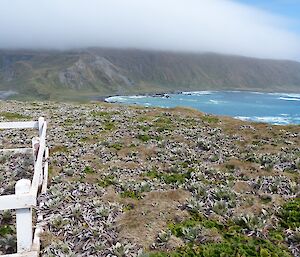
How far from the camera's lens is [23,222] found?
7.25 metres

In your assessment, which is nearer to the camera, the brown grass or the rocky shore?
the rocky shore

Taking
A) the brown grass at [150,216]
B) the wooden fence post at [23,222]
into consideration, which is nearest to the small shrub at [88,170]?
the brown grass at [150,216]

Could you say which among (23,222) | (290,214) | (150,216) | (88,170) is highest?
(23,222)

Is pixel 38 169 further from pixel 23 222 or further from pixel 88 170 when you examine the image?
pixel 88 170

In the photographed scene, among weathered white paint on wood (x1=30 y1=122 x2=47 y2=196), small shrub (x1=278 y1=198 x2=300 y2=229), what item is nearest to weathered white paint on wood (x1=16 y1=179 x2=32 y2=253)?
weathered white paint on wood (x1=30 y1=122 x2=47 y2=196)

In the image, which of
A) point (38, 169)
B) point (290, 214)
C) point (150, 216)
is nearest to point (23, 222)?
point (38, 169)

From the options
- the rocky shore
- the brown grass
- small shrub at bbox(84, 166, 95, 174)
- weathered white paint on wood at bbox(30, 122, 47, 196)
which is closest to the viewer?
weathered white paint on wood at bbox(30, 122, 47, 196)

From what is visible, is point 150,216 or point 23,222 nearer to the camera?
point 23,222

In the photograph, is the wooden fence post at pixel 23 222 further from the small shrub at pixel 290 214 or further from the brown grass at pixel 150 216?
Answer: the small shrub at pixel 290 214

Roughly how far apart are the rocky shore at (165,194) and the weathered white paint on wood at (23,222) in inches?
77.1

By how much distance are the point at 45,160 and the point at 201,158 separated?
26.2 ft

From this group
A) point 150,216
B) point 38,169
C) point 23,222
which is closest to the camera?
point 23,222

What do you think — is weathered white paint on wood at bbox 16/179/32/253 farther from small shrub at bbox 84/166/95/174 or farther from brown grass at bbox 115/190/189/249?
small shrub at bbox 84/166/95/174

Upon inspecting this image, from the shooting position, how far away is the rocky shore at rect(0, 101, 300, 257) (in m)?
10.0
